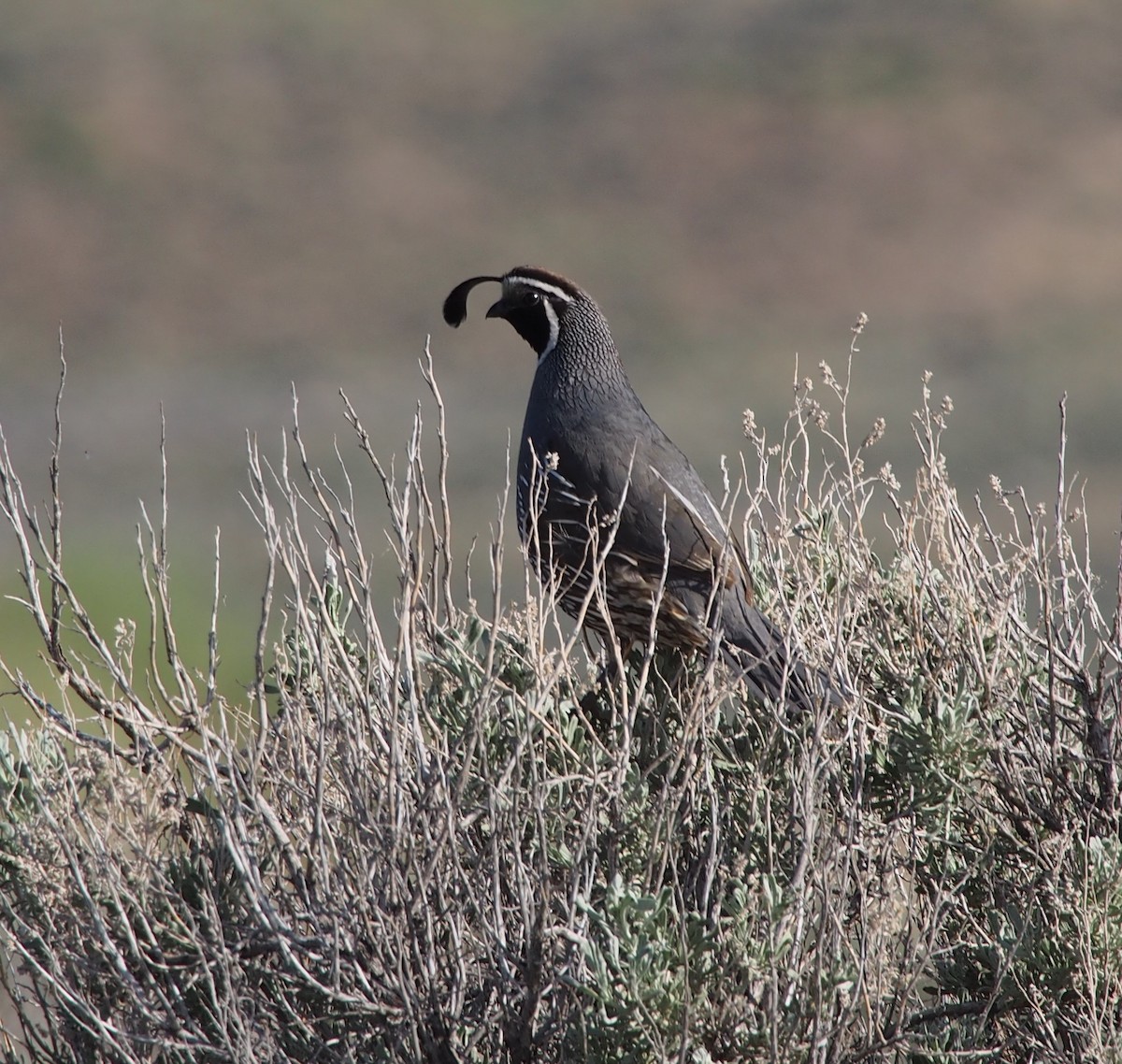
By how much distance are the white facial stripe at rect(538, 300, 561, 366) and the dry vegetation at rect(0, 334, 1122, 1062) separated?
3.80 feet

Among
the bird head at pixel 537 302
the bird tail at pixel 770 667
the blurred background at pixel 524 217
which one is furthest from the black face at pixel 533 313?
the blurred background at pixel 524 217

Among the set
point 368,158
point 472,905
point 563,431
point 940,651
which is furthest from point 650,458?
point 368,158

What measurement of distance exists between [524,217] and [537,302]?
2519 cm

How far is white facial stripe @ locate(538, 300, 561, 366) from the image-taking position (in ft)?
14.8

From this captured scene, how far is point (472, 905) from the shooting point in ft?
9.27

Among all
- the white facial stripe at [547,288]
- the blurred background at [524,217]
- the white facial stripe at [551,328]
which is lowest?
the blurred background at [524,217]

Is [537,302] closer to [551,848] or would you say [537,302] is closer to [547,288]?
[547,288]

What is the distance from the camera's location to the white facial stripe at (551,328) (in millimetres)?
4508

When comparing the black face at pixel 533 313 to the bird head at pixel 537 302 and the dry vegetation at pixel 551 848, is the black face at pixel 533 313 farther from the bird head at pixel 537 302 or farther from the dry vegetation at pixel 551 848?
the dry vegetation at pixel 551 848

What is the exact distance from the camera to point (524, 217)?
29312 millimetres

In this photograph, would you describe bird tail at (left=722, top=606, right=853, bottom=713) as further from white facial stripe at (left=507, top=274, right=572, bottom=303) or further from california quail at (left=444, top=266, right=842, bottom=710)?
white facial stripe at (left=507, top=274, right=572, bottom=303)

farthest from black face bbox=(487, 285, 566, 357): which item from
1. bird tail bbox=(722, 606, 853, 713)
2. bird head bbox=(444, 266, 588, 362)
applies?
bird tail bbox=(722, 606, 853, 713)

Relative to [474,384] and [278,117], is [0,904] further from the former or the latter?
[278,117]

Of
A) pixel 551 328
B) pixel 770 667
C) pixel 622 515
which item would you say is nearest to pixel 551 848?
pixel 770 667
